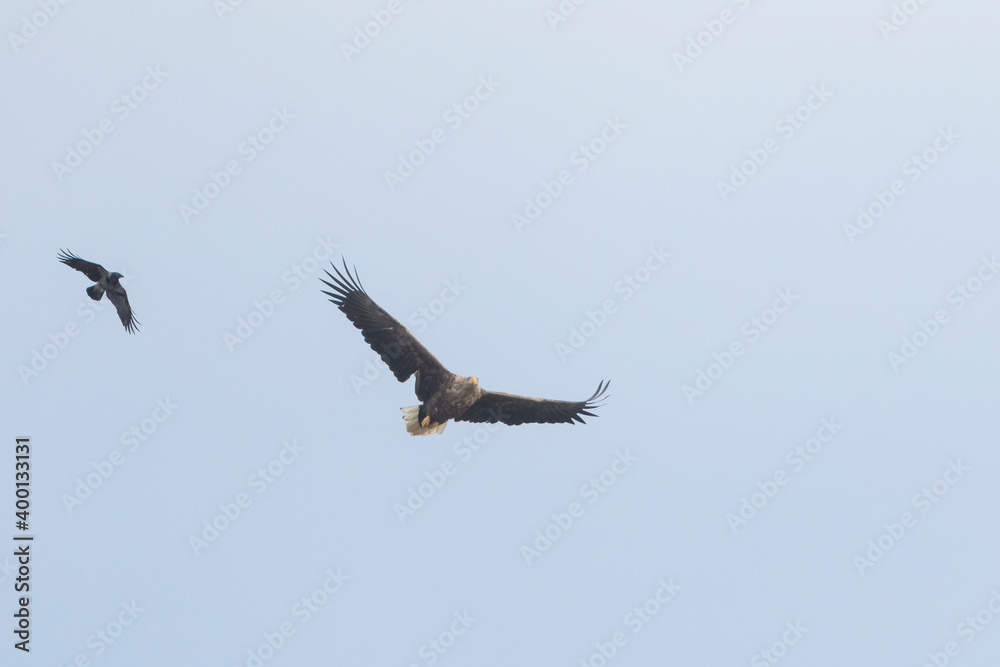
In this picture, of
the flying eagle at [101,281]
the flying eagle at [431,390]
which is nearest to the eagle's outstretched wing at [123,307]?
the flying eagle at [101,281]

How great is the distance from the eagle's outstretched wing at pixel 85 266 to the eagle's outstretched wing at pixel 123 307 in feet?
1.23

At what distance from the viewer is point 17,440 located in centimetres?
2244

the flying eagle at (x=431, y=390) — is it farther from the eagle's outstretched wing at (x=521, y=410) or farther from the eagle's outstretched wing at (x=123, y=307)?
the eagle's outstretched wing at (x=123, y=307)

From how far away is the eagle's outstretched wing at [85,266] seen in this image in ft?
70.6

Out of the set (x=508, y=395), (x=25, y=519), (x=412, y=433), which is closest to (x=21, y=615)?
(x=25, y=519)

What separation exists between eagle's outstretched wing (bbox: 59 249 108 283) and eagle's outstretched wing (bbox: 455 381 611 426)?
744 centimetres

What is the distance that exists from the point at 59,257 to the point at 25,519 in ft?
16.9

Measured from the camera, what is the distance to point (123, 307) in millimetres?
22016

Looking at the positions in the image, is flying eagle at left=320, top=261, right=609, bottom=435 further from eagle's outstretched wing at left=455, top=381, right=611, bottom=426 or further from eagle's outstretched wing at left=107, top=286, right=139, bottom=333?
eagle's outstretched wing at left=107, top=286, right=139, bottom=333

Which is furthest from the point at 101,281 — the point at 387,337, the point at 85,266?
the point at 387,337

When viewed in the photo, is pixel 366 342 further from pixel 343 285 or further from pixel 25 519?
pixel 25 519

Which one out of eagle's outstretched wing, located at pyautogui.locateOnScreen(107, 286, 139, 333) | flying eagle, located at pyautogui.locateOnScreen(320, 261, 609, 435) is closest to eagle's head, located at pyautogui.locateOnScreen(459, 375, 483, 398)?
flying eagle, located at pyautogui.locateOnScreen(320, 261, 609, 435)

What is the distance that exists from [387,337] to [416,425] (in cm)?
217

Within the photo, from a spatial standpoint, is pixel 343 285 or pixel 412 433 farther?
pixel 412 433
